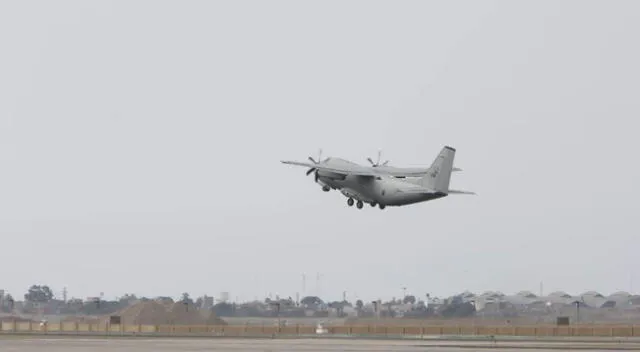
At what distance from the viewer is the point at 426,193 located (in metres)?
113

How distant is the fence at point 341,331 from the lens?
445ft

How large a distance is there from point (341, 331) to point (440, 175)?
45059 mm

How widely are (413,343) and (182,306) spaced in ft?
273

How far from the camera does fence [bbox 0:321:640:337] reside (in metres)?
136

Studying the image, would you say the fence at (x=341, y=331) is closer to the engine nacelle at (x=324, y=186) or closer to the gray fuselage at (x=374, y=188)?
the engine nacelle at (x=324, y=186)

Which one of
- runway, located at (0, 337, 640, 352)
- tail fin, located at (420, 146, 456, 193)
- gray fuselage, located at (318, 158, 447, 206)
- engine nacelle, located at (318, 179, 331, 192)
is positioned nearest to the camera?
runway, located at (0, 337, 640, 352)

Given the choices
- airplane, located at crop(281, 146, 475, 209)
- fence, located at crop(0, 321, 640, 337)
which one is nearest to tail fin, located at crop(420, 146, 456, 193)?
airplane, located at crop(281, 146, 475, 209)

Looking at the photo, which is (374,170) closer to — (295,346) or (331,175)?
(331,175)

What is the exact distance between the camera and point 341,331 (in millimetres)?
153250

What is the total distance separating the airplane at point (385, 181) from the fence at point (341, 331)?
67.2ft

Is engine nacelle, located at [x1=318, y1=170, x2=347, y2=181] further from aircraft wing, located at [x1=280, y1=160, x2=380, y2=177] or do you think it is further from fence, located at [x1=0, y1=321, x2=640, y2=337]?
fence, located at [x1=0, y1=321, x2=640, y2=337]

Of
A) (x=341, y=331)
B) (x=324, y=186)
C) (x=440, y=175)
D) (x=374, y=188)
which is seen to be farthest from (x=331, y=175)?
(x=341, y=331)

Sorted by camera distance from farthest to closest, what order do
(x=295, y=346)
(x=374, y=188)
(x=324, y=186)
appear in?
(x=324, y=186) < (x=374, y=188) < (x=295, y=346)

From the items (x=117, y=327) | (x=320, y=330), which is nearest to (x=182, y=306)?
(x=117, y=327)
